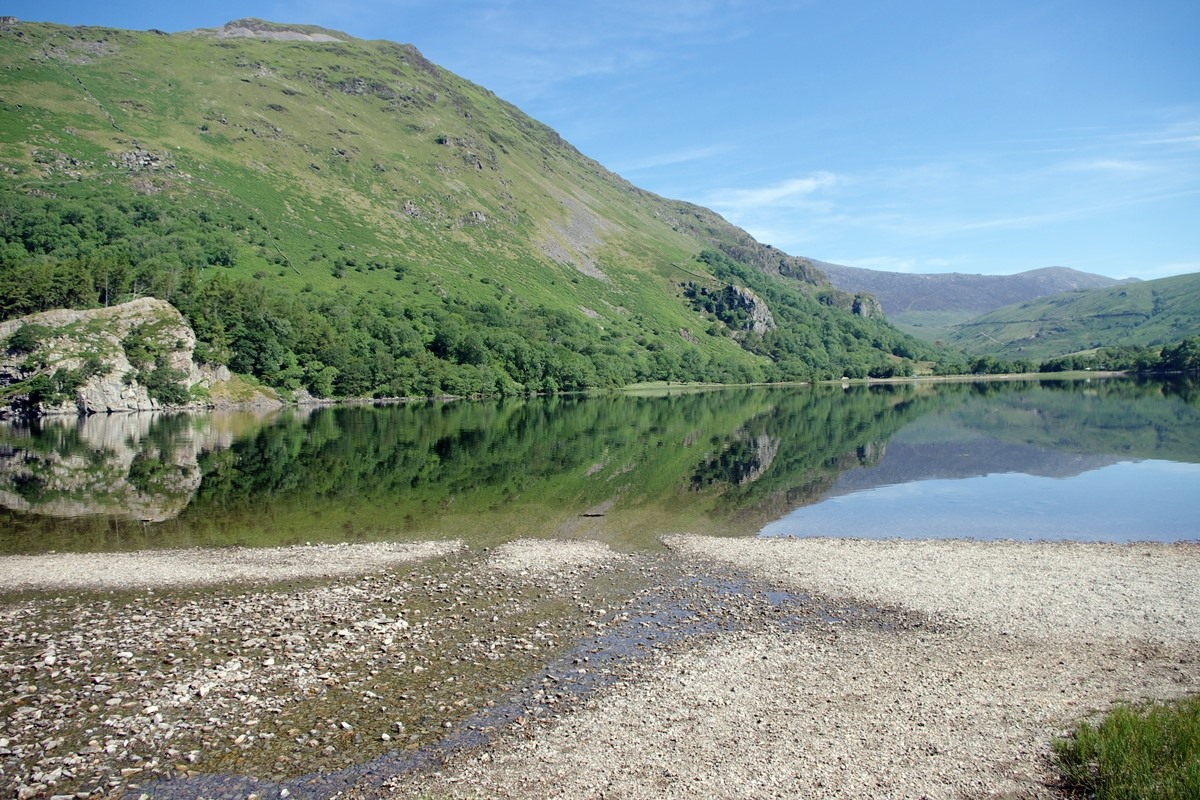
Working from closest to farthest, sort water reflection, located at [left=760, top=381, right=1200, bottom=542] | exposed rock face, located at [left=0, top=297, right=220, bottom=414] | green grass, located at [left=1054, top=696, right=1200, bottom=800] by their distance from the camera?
green grass, located at [left=1054, top=696, right=1200, bottom=800] < water reflection, located at [left=760, top=381, right=1200, bottom=542] < exposed rock face, located at [left=0, top=297, right=220, bottom=414]

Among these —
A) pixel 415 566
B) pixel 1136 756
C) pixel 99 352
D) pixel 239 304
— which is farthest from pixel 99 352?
pixel 1136 756

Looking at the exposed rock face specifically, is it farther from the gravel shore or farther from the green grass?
the green grass

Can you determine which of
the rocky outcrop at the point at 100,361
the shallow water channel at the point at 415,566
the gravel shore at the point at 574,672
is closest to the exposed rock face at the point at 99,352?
the rocky outcrop at the point at 100,361

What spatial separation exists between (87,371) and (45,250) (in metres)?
66.7

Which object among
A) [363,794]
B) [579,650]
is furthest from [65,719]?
[579,650]

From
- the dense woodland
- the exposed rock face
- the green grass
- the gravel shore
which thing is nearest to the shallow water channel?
the gravel shore

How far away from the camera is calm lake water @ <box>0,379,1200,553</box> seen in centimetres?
3700

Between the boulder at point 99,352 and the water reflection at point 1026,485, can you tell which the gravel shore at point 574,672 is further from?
the boulder at point 99,352

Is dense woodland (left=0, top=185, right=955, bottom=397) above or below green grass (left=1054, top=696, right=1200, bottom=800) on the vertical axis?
above

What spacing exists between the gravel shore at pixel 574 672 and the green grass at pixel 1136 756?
682 millimetres

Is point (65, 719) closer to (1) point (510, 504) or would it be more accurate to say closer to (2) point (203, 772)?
(2) point (203, 772)

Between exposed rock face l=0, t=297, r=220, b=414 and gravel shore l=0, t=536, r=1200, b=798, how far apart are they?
102m

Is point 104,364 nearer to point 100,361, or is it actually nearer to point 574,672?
point 100,361

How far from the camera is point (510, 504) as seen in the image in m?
43.3
